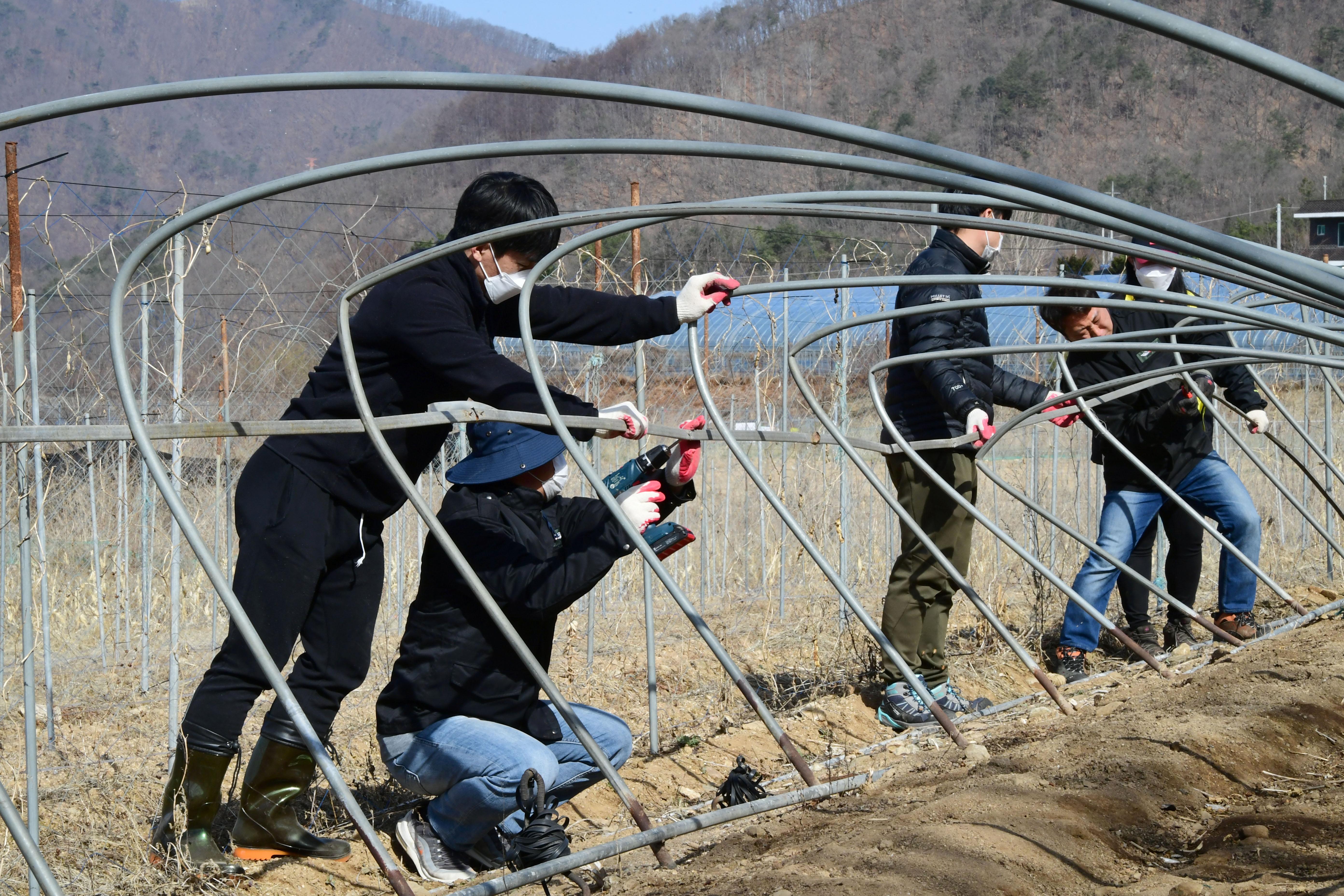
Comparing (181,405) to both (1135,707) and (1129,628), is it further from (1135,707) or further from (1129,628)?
(1129,628)

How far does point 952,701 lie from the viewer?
3914mm

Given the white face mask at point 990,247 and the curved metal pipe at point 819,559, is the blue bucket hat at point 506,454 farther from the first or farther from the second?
the white face mask at point 990,247

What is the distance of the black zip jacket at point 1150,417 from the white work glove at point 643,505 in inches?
91.1

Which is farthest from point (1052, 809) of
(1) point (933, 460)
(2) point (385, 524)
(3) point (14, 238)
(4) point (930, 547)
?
(3) point (14, 238)

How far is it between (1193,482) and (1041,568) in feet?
4.57

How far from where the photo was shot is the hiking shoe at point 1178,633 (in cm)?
470

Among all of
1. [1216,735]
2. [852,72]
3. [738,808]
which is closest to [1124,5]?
[738,808]

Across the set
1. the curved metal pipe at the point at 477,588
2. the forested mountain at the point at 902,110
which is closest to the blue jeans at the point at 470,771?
the curved metal pipe at the point at 477,588

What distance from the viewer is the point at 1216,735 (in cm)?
298

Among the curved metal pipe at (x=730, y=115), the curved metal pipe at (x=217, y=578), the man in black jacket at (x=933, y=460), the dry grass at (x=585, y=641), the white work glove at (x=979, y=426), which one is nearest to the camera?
A: the curved metal pipe at (x=730, y=115)

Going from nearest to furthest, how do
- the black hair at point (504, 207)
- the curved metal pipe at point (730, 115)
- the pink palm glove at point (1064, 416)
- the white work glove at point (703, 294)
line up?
1. the curved metal pipe at point (730, 115)
2. the black hair at point (504, 207)
3. the white work glove at point (703, 294)
4. the pink palm glove at point (1064, 416)

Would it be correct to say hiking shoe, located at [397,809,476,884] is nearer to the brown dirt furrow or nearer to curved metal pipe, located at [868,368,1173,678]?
the brown dirt furrow

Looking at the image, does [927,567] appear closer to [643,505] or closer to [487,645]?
[643,505]

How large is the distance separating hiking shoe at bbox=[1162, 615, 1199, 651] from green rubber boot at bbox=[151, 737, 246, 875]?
3649 millimetres
